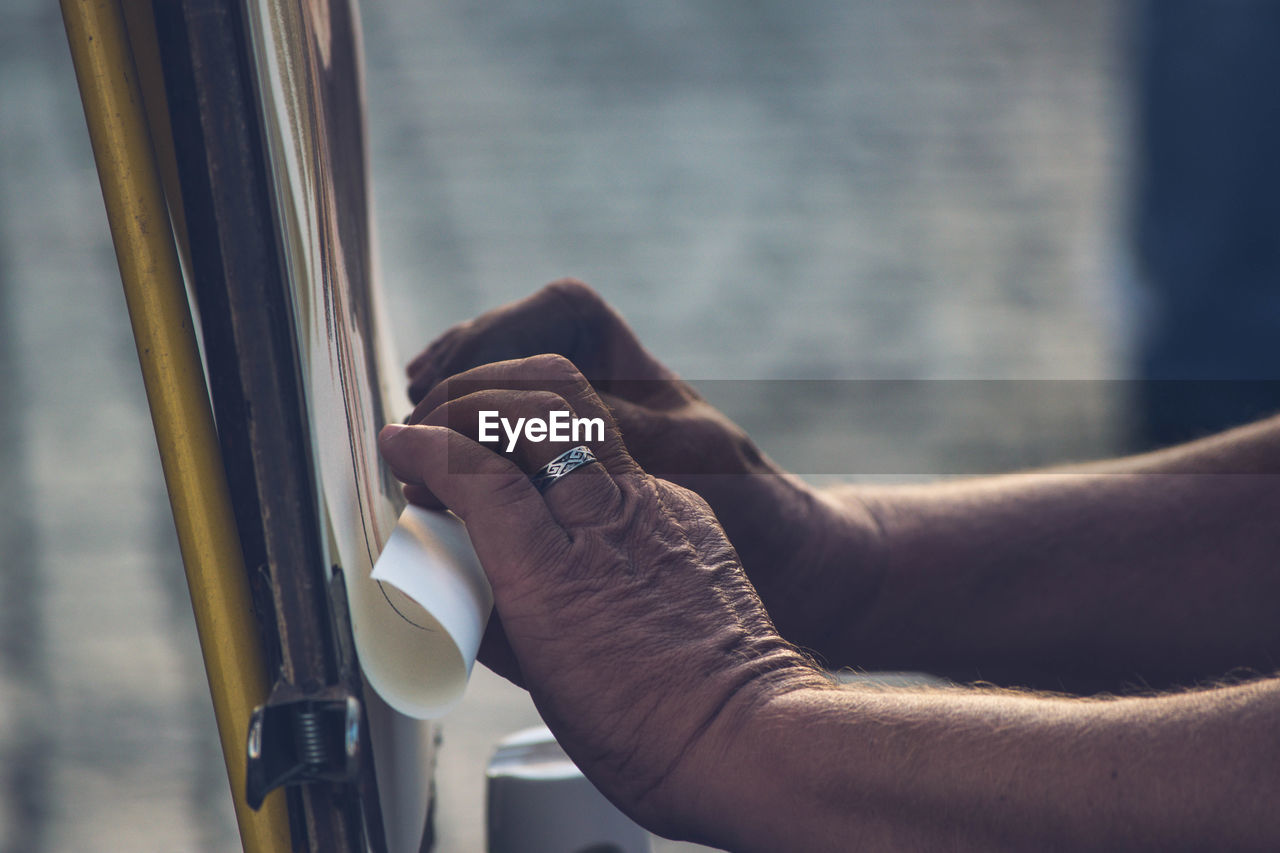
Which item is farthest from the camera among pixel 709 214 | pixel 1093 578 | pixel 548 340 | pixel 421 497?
pixel 709 214

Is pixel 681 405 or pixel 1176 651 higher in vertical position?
pixel 681 405

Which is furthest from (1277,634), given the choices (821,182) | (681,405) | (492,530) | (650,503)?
(821,182)

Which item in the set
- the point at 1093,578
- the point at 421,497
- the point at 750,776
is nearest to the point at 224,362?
the point at 421,497

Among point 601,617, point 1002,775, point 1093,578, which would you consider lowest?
point 1093,578

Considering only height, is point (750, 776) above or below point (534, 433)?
below

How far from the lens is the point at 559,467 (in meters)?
0.62

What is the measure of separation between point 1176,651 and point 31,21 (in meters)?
4.49

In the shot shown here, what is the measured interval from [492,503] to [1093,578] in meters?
0.75

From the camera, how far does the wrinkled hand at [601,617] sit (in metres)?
0.59

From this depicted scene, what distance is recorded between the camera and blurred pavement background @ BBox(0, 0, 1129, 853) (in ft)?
10.7

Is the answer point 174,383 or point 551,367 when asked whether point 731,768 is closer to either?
point 551,367

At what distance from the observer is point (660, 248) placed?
4.13m

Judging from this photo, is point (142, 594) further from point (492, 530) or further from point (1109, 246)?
point (1109, 246)

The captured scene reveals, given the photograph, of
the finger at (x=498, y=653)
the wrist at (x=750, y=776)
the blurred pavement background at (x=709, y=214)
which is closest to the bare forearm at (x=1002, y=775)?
the wrist at (x=750, y=776)
